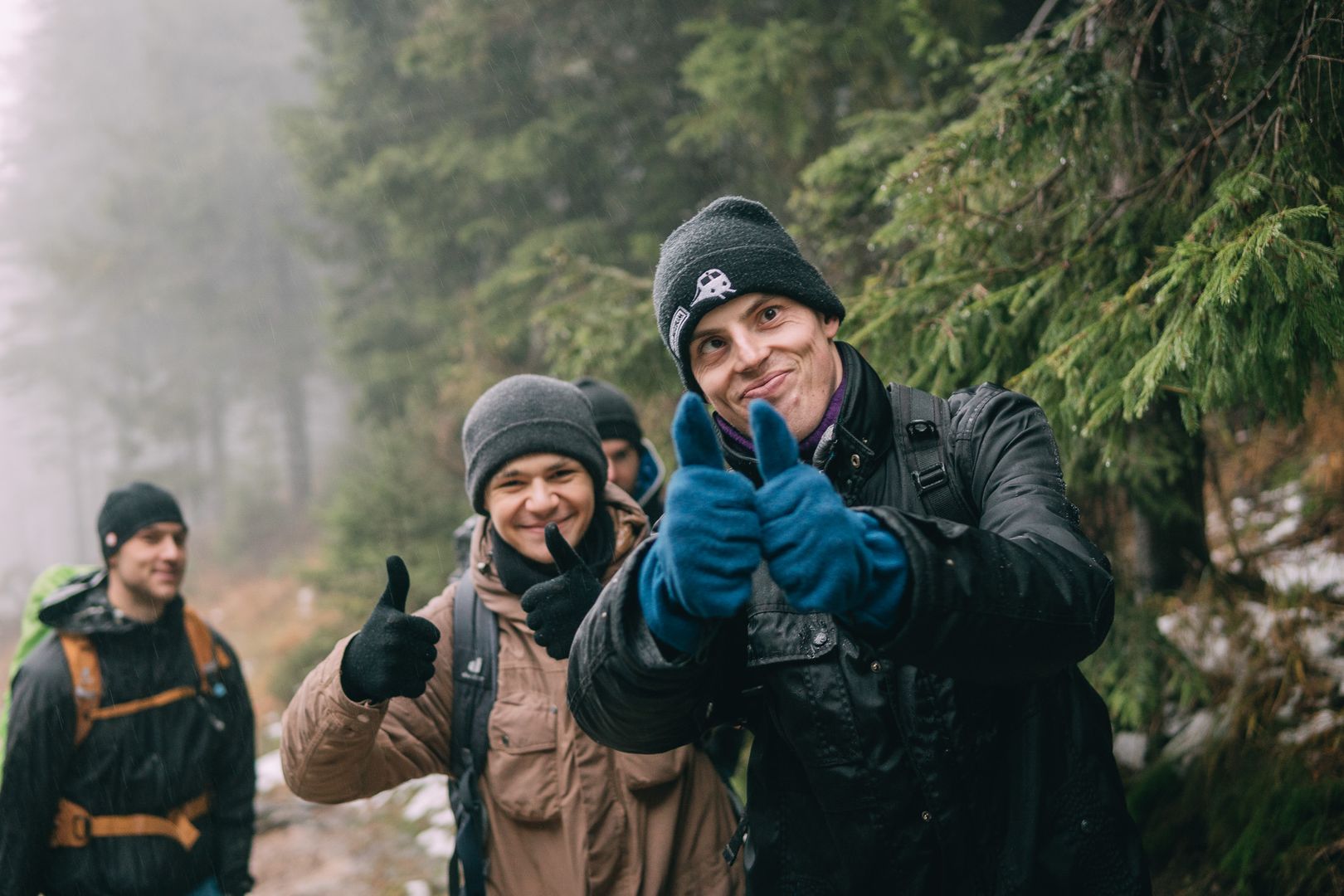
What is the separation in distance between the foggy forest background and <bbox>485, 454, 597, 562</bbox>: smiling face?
143cm

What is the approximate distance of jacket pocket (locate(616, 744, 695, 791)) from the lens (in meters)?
2.52

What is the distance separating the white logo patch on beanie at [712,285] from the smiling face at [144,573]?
11.1 ft

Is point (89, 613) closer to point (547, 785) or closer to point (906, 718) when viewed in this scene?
point (547, 785)

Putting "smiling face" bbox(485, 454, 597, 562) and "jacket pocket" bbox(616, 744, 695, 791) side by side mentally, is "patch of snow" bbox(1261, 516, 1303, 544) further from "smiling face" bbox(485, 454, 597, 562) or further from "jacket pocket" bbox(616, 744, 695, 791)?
"smiling face" bbox(485, 454, 597, 562)

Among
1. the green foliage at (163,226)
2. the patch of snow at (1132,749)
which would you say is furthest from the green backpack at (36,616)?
the green foliage at (163,226)

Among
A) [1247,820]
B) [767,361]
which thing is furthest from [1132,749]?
[767,361]

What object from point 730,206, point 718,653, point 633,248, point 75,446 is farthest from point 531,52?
point 75,446

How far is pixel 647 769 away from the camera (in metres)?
2.53

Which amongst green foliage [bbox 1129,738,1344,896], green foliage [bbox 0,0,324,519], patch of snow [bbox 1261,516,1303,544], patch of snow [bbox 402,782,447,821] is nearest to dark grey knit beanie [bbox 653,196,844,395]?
green foliage [bbox 1129,738,1344,896]

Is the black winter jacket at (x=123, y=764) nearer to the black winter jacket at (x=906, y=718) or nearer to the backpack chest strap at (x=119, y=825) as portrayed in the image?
the backpack chest strap at (x=119, y=825)

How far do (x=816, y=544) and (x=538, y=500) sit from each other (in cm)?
161

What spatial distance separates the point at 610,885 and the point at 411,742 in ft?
2.37

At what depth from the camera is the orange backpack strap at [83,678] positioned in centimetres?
382

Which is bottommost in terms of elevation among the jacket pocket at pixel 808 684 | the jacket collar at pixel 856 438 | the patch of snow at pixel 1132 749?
the patch of snow at pixel 1132 749
